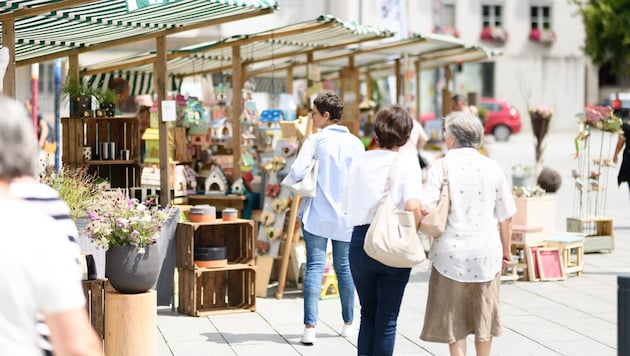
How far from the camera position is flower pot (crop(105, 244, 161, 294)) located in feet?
21.3

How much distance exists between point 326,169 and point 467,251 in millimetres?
2011

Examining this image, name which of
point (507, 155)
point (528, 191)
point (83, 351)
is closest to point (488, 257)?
point (83, 351)

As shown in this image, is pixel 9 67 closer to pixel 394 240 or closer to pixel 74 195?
pixel 74 195

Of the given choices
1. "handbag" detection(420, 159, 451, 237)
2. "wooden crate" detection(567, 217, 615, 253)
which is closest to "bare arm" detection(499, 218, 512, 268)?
"handbag" detection(420, 159, 451, 237)

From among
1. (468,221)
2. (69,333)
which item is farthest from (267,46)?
(69,333)

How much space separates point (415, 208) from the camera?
18.5ft

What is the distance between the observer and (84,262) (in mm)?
6730

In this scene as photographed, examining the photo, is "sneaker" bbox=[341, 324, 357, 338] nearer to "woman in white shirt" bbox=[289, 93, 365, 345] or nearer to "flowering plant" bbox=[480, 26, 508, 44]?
"woman in white shirt" bbox=[289, 93, 365, 345]

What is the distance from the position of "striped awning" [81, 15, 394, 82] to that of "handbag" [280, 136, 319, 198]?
364 centimetres

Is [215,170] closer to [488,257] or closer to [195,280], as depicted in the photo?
[195,280]

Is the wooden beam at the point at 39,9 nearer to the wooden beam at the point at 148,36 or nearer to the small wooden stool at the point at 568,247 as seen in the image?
the wooden beam at the point at 148,36

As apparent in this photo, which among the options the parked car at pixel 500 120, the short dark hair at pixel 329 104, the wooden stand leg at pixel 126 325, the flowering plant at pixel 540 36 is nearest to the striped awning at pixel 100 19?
the short dark hair at pixel 329 104

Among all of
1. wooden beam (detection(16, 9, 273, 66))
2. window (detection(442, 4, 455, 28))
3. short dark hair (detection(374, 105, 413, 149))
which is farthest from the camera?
window (detection(442, 4, 455, 28))

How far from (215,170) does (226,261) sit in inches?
83.3
